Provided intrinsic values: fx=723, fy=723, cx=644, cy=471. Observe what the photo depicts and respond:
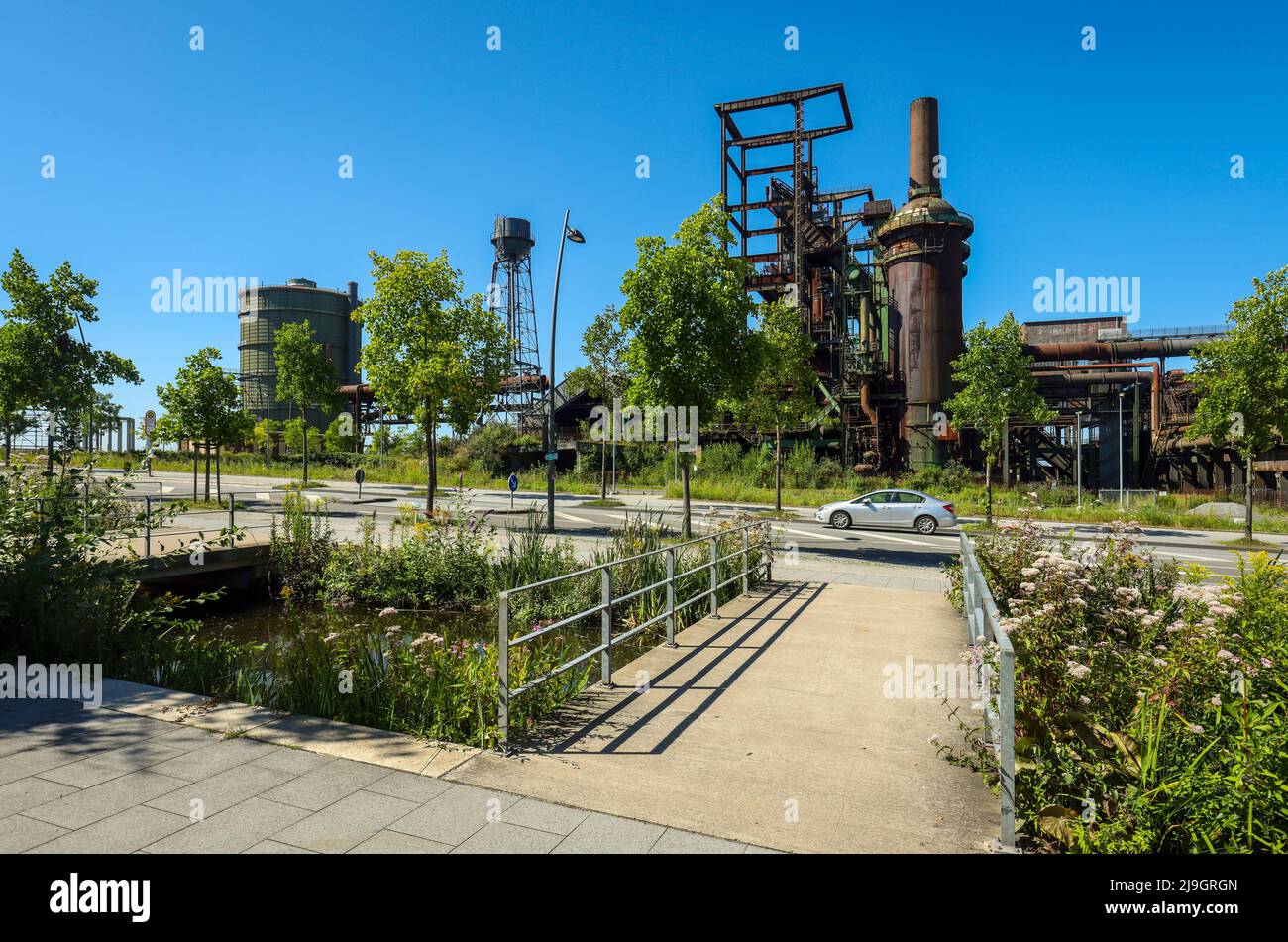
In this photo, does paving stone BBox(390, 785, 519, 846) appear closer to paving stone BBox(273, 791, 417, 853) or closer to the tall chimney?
paving stone BBox(273, 791, 417, 853)

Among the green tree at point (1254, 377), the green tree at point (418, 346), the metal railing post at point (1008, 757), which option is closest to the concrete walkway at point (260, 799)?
the metal railing post at point (1008, 757)

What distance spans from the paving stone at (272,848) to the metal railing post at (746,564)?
25.5 ft

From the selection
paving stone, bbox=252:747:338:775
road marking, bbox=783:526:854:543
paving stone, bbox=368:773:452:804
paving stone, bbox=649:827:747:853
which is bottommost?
road marking, bbox=783:526:854:543

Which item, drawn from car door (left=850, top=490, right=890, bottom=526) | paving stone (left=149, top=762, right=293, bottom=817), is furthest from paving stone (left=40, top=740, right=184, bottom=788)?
car door (left=850, top=490, right=890, bottom=526)

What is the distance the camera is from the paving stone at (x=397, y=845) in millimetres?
3334

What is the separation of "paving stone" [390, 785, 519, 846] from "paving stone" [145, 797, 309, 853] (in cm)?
59

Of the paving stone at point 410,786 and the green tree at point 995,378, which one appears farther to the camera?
the green tree at point 995,378

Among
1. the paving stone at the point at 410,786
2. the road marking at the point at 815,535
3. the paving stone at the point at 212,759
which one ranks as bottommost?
the road marking at the point at 815,535

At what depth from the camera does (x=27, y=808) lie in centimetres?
373

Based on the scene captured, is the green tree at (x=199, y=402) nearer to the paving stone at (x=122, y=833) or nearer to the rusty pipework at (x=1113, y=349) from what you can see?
the paving stone at (x=122, y=833)

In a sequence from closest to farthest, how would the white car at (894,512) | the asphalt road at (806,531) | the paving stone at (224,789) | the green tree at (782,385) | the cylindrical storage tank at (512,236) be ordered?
1. the paving stone at (224,789)
2. the asphalt road at (806,531)
3. the white car at (894,512)
4. the green tree at (782,385)
5. the cylindrical storage tank at (512,236)

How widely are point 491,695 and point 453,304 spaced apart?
57.6 ft

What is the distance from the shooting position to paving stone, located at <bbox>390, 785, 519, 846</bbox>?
352 centimetres
